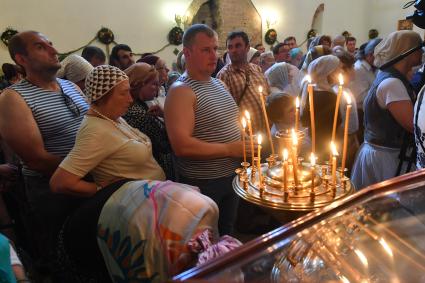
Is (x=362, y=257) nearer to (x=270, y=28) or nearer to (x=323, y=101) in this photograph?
(x=323, y=101)

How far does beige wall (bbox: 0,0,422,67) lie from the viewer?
19.1ft

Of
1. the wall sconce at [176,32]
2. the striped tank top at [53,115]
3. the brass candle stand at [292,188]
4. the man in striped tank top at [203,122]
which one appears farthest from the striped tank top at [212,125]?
the wall sconce at [176,32]

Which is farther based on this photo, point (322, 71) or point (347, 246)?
→ point (322, 71)

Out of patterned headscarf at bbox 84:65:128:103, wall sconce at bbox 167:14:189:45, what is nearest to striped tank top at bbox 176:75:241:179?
patterned headscarf at bbox 84:65:128:103

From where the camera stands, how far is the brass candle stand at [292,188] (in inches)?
43.5

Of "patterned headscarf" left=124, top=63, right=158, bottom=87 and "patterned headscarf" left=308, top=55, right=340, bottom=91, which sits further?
"patterned headscarf" left=308, top=55, right=340, bottom=91

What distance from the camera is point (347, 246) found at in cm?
74

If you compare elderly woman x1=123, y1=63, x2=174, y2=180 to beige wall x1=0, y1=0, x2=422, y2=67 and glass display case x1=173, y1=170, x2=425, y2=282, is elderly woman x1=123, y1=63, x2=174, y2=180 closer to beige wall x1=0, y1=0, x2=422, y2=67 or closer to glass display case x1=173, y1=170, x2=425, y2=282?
glass display case x1=173, y1=170, x2=425, y2=282

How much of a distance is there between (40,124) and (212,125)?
3.37 ft

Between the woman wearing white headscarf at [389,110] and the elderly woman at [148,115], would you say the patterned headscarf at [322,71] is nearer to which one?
the woman wearing white headscarf at [389,110]

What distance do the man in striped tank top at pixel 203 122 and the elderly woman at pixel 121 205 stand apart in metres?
0.23

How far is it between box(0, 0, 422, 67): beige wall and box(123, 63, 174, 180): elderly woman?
15.4 feet

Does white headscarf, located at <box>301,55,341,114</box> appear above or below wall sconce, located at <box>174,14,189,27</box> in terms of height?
below

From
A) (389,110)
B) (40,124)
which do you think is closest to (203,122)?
(40,124)
